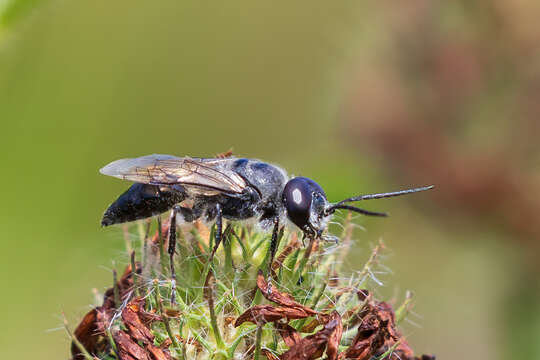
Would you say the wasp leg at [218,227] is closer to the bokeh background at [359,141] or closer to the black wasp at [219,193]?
the black wasp at [219,193]

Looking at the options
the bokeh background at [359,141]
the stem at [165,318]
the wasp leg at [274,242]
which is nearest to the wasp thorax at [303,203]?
the wasp leg at [274,242]

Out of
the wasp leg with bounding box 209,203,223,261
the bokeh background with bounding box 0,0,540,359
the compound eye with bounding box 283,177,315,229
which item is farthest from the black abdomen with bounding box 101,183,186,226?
the bokeh background with bounding box 0,0,540,359

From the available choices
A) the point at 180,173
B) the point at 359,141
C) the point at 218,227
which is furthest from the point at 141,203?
the point at 359,141

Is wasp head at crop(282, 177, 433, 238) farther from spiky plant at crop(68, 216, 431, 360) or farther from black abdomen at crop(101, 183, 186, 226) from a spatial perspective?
black abdomen at crop(101, 183, 186, 226)

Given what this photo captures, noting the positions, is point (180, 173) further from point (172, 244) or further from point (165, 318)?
point (165, 318)

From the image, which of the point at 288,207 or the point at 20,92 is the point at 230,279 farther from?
the point at 20,92
